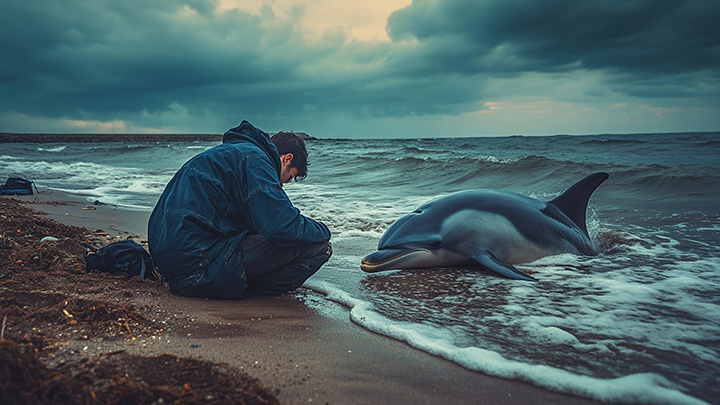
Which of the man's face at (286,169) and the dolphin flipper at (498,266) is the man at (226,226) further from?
the dolphin flipper at (498,266)

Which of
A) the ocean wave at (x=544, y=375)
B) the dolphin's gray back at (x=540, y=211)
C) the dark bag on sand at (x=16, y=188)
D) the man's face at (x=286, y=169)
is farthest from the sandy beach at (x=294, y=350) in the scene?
the dark bag on sand at (x=16, y=188)

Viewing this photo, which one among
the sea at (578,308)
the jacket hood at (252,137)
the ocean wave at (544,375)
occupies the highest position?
the jacket hood at (252,137)

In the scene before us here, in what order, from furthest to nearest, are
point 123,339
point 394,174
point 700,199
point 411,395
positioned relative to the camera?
point 394,174 < point 700,199 < point 123,339 < point 411,395

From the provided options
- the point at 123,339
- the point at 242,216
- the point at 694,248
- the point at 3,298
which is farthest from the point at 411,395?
the point at 694,248

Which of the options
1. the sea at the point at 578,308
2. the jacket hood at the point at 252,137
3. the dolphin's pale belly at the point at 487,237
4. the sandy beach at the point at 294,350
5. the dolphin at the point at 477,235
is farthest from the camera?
the dolphin's pale belly at the point at 487,237

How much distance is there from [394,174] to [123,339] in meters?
15.2

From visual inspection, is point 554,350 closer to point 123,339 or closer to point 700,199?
point 123,339

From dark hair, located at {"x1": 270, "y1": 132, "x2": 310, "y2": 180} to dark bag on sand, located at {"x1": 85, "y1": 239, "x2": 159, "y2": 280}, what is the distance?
1.34 metres

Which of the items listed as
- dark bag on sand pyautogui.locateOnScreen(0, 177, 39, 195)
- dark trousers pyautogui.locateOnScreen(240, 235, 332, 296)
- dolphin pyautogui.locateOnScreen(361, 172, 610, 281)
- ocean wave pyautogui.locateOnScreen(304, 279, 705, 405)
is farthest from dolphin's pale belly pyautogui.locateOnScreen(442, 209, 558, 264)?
dark bag on sand pyautogui.locateOnScreen(0, 177, 39, 195)

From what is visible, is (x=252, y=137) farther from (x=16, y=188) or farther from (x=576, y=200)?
(x=16, y=188)

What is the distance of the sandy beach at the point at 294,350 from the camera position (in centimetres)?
212

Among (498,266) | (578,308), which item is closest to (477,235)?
(498,266)

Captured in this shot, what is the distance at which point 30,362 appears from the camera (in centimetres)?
176

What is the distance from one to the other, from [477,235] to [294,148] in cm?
205
